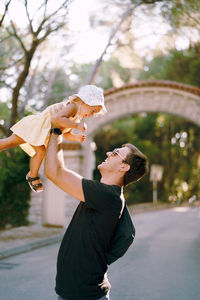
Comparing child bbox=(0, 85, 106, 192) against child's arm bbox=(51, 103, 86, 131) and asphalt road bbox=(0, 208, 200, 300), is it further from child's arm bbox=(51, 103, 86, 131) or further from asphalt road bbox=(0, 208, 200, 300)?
asphalt road bbox=(0, 208, 200, 300)

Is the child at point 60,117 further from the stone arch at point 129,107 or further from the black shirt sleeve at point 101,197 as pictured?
the stone arch at point 129,107

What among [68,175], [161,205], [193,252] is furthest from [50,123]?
[161,205]

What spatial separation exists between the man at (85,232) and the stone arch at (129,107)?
13.1m

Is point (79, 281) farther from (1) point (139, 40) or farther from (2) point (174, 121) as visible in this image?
(2) point (174, 121)

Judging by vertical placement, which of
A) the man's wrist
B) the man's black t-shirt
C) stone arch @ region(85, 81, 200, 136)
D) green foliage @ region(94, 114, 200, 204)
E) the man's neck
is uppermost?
the man's wrist

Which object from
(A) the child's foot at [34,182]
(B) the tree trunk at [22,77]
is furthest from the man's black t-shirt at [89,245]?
(B) the tree trunk at [22,77]

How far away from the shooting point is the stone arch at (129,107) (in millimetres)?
15734

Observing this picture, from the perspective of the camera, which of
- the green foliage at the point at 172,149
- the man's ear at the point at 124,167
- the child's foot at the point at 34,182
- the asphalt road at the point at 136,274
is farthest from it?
the green foliage at the point at 172,149

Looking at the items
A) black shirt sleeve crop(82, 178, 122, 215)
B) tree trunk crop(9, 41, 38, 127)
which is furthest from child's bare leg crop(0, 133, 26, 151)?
tree trunk crop(9, 41, 38, 127)

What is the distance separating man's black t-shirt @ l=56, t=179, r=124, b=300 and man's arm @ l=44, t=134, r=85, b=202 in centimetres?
5

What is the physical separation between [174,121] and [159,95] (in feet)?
61.4

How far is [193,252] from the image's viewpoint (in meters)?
10.7

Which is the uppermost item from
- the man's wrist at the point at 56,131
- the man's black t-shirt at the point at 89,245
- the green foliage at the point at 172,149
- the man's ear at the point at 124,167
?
the man's wrist at the point at 56,131

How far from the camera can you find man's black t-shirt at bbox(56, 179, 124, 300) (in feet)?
8.45
